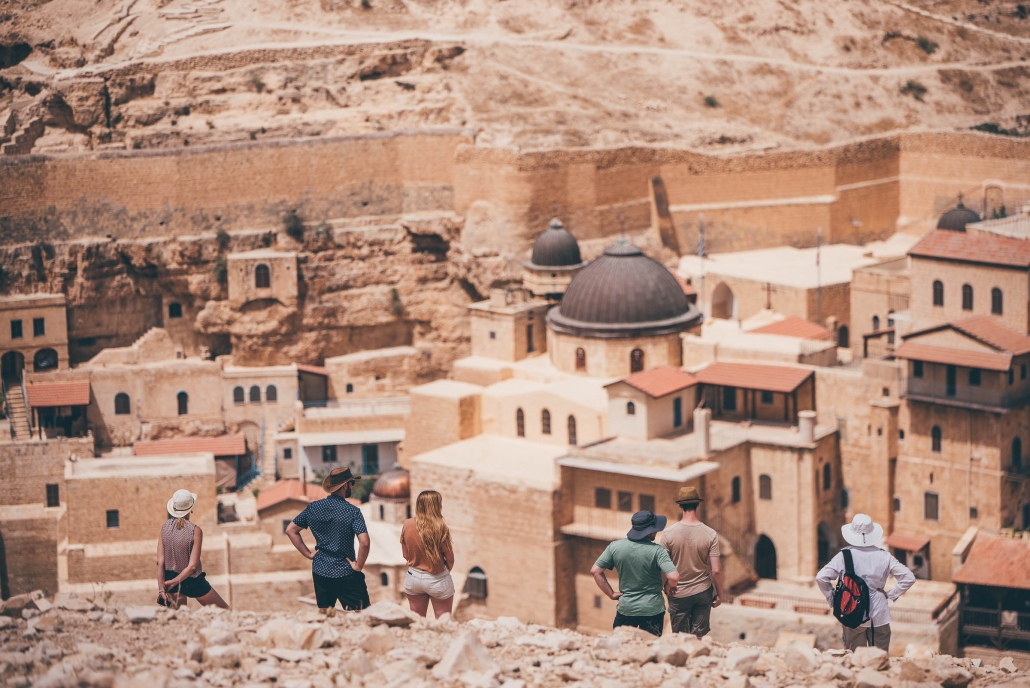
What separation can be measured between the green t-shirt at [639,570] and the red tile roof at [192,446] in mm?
34016

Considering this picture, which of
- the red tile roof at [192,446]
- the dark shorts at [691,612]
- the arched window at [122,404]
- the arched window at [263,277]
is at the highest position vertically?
the arched window at [263,277]

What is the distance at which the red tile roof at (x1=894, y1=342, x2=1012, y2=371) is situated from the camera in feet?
136

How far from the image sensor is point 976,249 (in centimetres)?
4381

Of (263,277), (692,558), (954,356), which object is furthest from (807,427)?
(692,558)

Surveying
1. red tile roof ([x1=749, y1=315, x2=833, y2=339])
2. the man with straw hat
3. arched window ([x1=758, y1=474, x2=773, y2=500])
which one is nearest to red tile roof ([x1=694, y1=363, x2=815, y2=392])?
arched window ([x1=758, y1=474, x2=773, y2=500])

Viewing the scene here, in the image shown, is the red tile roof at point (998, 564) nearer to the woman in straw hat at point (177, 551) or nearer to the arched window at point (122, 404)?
the woman in straw hat at point (177, 551)

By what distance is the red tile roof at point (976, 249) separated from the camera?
141ft

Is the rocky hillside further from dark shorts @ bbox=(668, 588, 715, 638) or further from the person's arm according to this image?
the person's arm

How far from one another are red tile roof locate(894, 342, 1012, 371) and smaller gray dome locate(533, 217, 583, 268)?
41.5ft

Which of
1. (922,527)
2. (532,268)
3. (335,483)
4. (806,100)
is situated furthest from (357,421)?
(335,483)

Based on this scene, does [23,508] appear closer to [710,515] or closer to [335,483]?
[710,515]

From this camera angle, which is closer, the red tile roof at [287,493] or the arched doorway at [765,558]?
the arched doorway at [765,558]

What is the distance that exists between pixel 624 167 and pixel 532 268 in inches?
281

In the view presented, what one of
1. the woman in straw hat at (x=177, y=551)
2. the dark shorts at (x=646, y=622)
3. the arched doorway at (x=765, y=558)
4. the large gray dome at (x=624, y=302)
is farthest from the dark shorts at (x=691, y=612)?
the large gray dome at (x=624, y=302)
